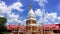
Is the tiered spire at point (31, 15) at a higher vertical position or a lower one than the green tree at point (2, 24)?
higher

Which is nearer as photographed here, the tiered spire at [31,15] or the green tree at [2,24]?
the green tree at [2,24]

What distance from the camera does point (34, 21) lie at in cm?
7275

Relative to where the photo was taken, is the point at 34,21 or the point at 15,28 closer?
the point at 34,21

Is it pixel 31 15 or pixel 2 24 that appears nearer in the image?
pixel 2 24

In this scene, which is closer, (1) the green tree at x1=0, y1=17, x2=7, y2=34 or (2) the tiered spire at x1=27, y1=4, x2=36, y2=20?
(1) the green tree at x1=0, y1=17, x2=7, y2=34

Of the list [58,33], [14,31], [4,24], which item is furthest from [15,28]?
[58,33]

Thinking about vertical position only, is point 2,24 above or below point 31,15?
below

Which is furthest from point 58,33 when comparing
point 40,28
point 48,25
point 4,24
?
point 4,24

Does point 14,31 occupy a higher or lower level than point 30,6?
lower

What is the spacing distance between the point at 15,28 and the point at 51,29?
37.1 feet

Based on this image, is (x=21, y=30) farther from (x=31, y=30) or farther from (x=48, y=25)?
(x=48, y=25)

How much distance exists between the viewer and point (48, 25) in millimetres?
80125

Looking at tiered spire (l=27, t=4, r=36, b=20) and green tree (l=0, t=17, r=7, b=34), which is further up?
tiered spire (l=27, t=4, r=36, b=20)

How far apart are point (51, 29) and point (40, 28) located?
2.86 m
